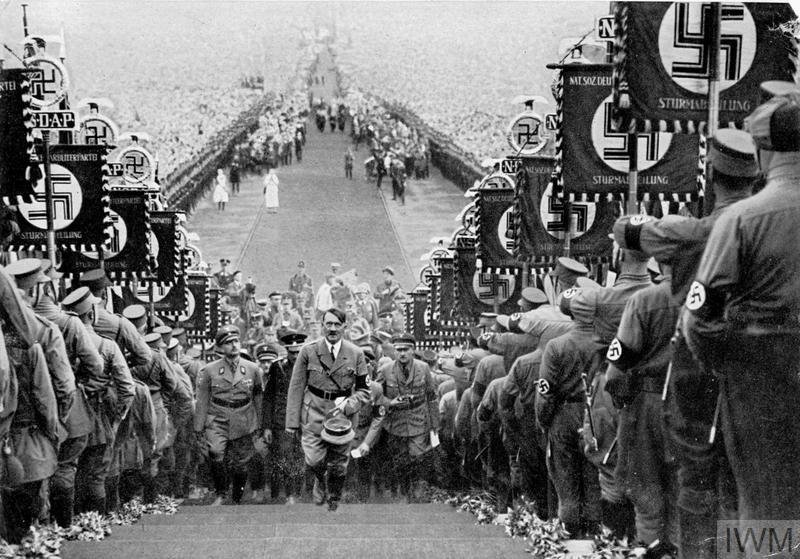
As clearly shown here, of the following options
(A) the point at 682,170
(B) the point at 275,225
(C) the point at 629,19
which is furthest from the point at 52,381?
(B) the point at 275,225

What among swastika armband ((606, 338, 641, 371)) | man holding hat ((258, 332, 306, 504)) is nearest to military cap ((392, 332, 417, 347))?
man holding hat ((258, 332, 306, 504))

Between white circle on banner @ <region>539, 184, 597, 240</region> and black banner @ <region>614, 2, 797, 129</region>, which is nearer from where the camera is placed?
black banner @ <region>614, 2, 797, 129</region>

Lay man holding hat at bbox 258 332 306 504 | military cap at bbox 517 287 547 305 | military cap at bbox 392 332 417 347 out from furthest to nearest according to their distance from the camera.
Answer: military cap at bbox 392 332 417 347, man holding hat at bbox 258 332 306 504, military cap at bbox 517 287 547 305

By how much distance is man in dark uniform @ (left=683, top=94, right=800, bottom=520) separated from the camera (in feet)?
14.2

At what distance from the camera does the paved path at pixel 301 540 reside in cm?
710

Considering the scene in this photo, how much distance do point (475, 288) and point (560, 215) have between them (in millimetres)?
5523

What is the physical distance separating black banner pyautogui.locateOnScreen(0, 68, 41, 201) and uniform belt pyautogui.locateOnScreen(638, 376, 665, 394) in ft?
21.3

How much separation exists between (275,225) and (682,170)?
42324 mm

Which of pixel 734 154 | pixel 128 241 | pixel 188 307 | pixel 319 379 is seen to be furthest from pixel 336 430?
pixel 188 307

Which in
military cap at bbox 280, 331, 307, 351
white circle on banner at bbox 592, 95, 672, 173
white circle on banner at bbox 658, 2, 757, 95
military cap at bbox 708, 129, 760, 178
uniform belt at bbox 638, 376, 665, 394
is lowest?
military cap at bbox 280, 331, 307, 351

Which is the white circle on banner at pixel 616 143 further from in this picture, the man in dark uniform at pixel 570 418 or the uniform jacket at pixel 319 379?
the man in dark uniform at pixel 570 418

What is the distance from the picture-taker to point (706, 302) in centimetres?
442

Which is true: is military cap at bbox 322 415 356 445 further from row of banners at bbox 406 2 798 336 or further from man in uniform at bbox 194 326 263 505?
row of banners at bbox 406 2 798 336

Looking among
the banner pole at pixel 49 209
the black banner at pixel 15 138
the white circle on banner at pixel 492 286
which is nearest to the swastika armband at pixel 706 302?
the black banner at pixel 15 138
